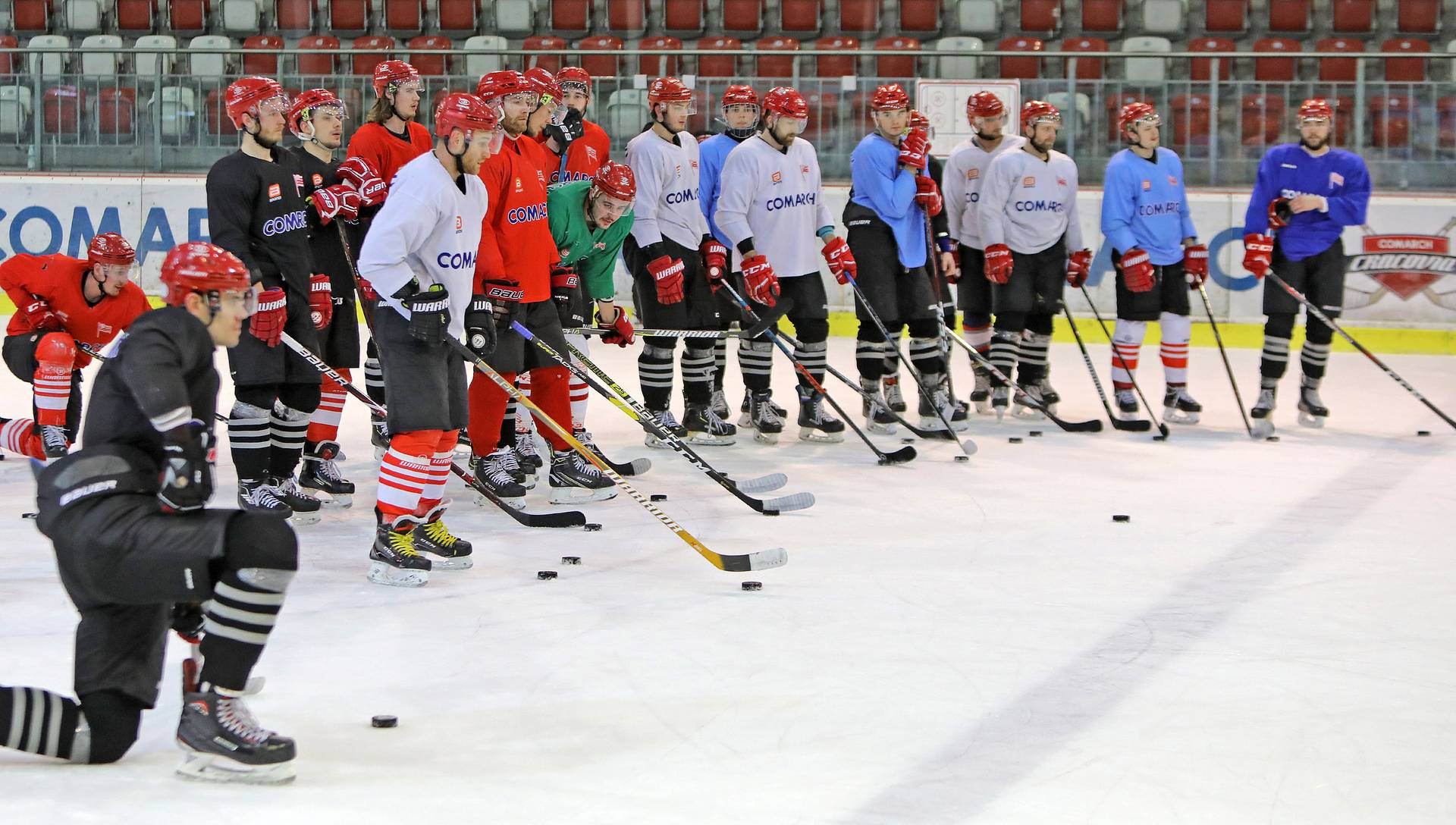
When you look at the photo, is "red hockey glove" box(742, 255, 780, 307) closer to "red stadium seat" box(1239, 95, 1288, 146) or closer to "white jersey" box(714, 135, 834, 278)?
"white jersey" box(714, 135, 834, 278)

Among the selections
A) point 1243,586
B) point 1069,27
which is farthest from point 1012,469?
point 1069,27

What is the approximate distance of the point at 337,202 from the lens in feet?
15.9

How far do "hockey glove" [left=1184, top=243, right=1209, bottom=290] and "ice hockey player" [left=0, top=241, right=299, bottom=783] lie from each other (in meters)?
4.83

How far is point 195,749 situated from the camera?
258cm

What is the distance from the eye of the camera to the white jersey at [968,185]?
6.93 meters

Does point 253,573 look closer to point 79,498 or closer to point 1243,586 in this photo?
point 79,498

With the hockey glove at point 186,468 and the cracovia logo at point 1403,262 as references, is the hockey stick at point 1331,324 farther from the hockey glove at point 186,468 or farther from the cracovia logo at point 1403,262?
the hockey glove at point 186,468

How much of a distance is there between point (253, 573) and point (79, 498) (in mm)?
309

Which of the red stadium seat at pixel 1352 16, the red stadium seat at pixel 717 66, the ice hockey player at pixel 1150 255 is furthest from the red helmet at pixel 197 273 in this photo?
the red stadium seat at pixel 1352 16

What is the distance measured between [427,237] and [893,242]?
2838 millimetres

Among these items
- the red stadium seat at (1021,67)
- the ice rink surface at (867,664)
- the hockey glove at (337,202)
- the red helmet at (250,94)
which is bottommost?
the ice rink surface at (867,664)

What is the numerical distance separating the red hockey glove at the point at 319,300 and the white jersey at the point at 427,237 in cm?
84

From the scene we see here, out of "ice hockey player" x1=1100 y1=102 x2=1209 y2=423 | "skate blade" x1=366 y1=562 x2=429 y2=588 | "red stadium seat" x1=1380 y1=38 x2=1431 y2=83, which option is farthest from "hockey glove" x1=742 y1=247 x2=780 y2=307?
"red stadium seat" x1=1380 y1=38 x2=1431 y2=83

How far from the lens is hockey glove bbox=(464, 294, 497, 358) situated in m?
4.15
